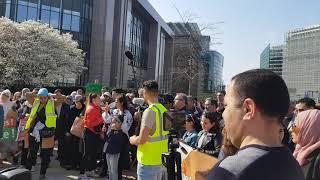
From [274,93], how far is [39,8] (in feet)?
177

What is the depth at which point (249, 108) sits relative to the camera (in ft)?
5.38

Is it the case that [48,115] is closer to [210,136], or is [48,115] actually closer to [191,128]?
[191,128]

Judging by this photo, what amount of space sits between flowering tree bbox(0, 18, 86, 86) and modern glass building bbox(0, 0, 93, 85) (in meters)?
6.31

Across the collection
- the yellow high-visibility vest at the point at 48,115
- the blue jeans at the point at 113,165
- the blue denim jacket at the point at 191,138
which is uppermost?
the yellow high-visibility vest at the point at 48,115

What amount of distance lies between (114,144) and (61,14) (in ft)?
160

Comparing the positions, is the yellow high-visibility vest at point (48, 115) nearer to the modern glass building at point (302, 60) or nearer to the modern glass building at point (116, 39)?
the modern glass building at point (116, 39)

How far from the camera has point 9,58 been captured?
39.9 m

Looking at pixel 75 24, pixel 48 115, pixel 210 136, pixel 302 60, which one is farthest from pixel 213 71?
pixel 210 136

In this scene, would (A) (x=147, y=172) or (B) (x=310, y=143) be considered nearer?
(B) (x=310, y=143)

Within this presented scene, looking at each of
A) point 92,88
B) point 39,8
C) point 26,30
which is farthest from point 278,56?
point 92,88

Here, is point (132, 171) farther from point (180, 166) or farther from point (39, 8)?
point (39, 8)

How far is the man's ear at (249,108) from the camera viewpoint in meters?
1.63

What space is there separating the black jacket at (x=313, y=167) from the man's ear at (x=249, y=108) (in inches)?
107

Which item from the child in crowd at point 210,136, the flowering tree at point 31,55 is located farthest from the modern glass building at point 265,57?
the child in crowd at point 210,136
